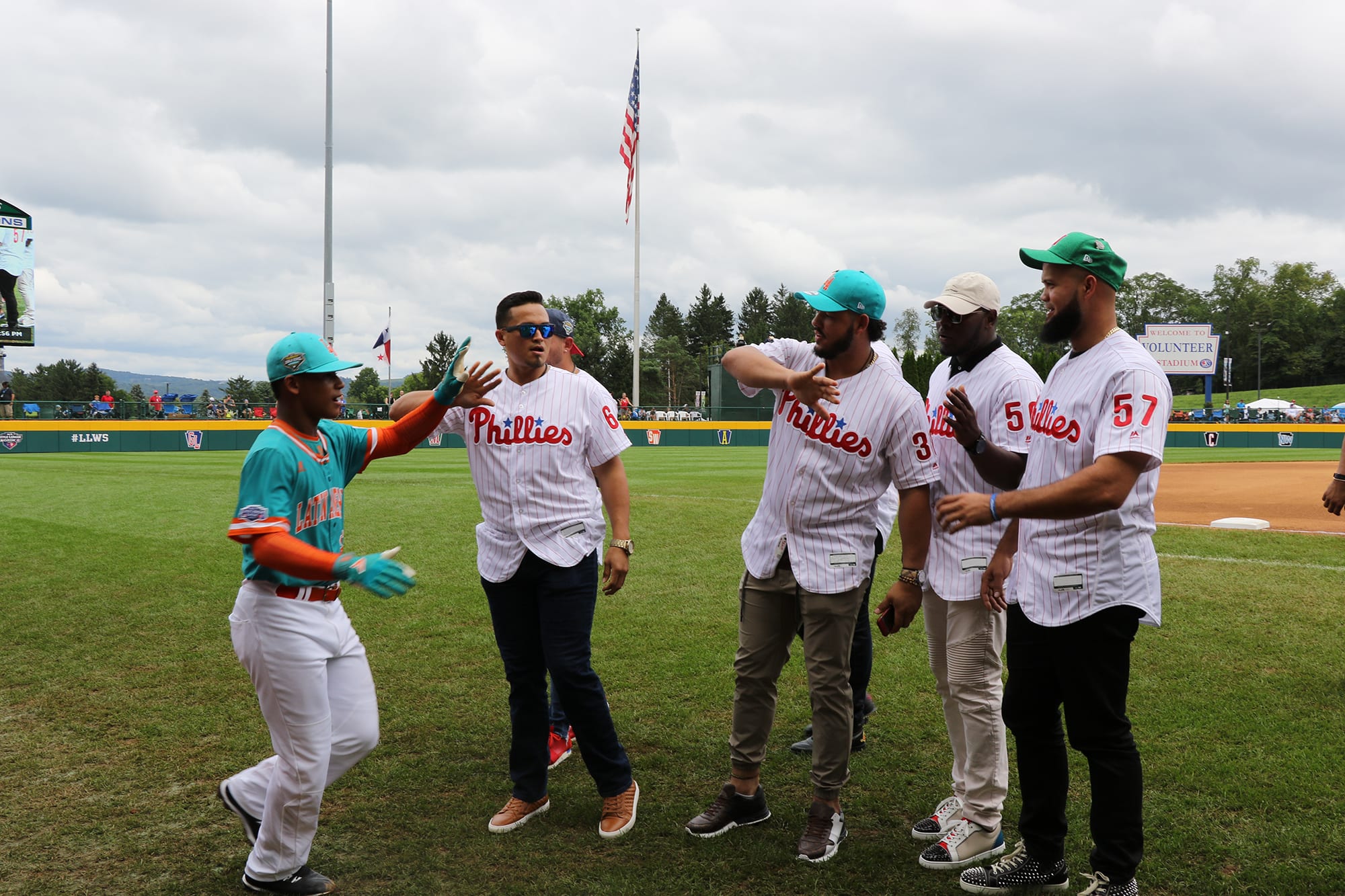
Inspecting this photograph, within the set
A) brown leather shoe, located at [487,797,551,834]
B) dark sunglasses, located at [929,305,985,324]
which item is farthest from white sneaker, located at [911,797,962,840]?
dark sunglasses, located at [929,305,985,324]

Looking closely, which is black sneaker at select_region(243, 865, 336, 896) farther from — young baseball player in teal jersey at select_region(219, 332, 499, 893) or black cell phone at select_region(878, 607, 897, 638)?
black cell phone at select_region(878, 607, 897, 638)

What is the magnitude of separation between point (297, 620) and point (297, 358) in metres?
0.91

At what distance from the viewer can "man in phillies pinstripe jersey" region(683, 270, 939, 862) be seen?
3.64m

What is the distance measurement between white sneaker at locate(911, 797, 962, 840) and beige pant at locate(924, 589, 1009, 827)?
83mm

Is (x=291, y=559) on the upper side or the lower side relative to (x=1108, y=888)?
upper

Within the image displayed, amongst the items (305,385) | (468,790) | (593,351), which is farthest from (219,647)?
(593,351)

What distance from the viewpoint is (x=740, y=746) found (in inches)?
151

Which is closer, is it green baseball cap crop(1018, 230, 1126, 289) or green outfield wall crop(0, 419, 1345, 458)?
green baseball cap crop(1018, 230, 1126, 289)

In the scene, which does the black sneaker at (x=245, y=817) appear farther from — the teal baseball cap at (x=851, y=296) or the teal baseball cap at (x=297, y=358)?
the teal baseball cap at (x=851, y=296)

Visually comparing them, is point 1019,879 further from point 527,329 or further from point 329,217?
point 329,217

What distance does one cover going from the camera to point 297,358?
3240 mm

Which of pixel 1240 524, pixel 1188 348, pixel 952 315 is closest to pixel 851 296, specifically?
pixel 952 315

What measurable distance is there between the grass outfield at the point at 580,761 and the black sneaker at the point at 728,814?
57 millimetres

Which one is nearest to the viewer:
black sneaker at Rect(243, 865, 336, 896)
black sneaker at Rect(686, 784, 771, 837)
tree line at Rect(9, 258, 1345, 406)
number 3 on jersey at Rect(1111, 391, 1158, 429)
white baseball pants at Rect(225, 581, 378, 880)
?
number 3 on jersey at Rect(1111, 391, 1158, 429)
